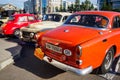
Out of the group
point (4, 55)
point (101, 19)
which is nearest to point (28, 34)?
point (4, 55)

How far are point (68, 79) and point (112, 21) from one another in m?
2.21

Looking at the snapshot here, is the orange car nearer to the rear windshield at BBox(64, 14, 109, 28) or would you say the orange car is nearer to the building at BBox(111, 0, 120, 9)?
the rear windshield at BBox(64, 14, 109, 28)

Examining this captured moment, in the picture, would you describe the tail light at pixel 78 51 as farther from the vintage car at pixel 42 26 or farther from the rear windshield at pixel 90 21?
the vintage car at pixel 42 26

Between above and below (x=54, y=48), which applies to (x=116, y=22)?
above

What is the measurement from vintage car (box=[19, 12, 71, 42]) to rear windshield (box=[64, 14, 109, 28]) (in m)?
2.24

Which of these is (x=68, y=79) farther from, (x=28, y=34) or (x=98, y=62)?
(x=28, y=34)

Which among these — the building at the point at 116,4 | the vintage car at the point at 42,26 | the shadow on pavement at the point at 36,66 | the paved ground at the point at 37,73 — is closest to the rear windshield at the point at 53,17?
the vintage car at the point at 42,26

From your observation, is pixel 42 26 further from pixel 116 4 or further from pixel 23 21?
pixel 116 4

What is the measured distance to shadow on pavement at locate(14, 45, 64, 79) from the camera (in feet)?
20.4

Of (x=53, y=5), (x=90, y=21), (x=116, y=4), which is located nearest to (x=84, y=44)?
(x=90, y=21)

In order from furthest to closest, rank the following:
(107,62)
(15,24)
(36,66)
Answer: (15,24), (36,66), (107,62)

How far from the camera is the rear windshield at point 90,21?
6.34 metres

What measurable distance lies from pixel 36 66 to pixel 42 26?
3427 millimetres

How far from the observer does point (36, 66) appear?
22.6 feet
